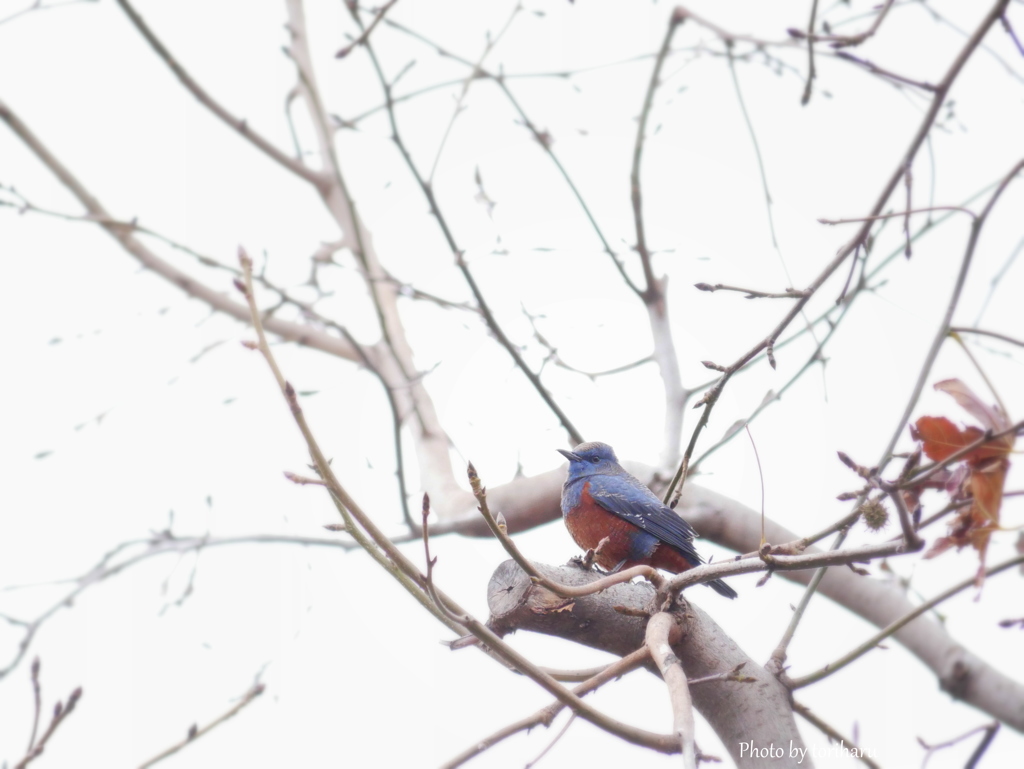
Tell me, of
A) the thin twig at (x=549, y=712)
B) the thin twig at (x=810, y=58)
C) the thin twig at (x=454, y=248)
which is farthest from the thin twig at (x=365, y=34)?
the thin twig at (x=549, y=712)

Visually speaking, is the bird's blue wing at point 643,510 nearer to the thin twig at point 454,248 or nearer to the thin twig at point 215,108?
the thin twig at point 454,248

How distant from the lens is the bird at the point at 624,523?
472cm

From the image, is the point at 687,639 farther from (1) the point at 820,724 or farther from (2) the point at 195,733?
(2) the point at 195,733

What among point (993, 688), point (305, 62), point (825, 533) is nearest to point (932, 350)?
point (825, 533)

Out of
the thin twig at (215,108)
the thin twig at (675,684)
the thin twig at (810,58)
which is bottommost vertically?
the thin twig at (675,684)

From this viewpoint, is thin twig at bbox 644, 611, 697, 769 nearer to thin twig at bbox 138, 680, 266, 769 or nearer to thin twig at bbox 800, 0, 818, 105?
thin twig at bbox 138, 680, 266, 769

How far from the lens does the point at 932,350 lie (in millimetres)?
2402

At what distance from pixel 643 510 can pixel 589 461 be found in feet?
2.02

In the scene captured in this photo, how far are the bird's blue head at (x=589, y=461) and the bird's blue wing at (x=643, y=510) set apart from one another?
0.10m

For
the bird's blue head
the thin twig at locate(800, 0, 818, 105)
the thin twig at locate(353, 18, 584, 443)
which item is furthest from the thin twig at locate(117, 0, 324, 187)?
the thin twig at locate(800, 0, 818, 105)

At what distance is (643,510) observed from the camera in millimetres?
4816

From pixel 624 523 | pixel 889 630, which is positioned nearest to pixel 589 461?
pixel 624 523

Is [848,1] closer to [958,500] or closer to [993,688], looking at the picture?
[993,688]

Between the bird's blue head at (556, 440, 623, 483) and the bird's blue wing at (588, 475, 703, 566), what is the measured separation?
0.10 m
